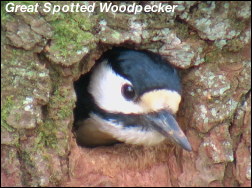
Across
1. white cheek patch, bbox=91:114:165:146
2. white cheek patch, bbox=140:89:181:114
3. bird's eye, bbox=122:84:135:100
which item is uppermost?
bird's eye, bbox=122:84:135:100

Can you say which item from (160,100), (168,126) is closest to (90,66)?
(160,100)

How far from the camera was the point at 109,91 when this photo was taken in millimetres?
3961

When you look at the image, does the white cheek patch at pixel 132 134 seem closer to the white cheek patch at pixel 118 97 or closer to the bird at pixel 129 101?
the bird at pixel 129 101

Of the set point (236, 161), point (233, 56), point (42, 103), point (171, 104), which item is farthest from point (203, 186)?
point (42, 103)

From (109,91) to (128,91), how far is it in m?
0.23

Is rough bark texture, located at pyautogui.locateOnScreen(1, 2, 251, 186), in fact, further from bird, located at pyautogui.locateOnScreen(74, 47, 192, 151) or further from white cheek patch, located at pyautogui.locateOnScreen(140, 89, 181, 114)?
white cheek patch, located at pyautogui.locateOnScreen(140, 89, 181, 114)

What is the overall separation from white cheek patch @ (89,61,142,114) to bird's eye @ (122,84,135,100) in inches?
1.0

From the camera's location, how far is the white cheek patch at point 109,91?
150 inches

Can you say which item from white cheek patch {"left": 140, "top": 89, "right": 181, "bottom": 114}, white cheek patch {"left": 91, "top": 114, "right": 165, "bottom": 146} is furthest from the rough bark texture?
Result: white cheek patch {"left": 140, "top": 89, "right": 181, "bottom": 114}

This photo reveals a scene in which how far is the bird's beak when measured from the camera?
3482mm

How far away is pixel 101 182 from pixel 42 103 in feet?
2.06

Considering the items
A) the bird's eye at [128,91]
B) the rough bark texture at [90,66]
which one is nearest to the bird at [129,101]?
the bird's eye at [128,91]

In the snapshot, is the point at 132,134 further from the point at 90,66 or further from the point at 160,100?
the point at 90,66

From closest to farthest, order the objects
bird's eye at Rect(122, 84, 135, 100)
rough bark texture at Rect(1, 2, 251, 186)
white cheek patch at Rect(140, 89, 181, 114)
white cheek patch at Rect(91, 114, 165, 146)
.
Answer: rough bark texture at Rect(1, 2, 251, 186)
white cheek patch at Rect(140, 89, 181, 114)
bird's eye at Rect(122, 84, 135, 100)
white cheek patch at Rect(91, 114, 165, 146)
